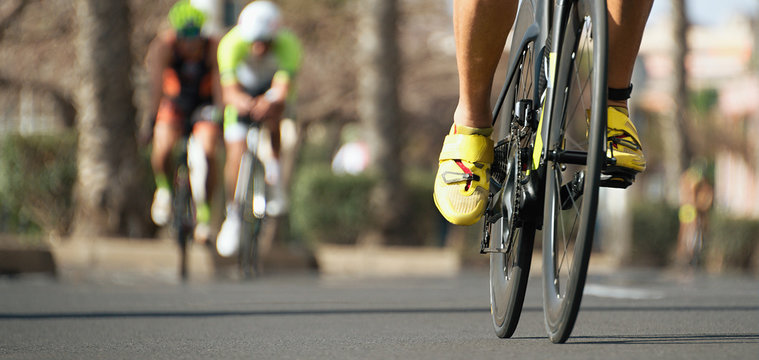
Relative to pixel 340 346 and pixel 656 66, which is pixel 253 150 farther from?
pixel 656 66

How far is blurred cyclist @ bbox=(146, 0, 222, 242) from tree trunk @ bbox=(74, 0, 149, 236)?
3.37m

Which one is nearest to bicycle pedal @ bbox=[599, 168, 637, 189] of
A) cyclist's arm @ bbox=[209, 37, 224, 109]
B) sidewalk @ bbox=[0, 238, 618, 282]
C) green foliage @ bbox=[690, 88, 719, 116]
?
cyclist's arm @ bbox=[209, 37, 224, 109]

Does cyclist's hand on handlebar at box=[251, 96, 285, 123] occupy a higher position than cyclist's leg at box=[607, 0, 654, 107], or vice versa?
cyclist's hand on handlebar at box=[251, 96, 285, 123]

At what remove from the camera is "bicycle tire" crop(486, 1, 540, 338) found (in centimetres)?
388

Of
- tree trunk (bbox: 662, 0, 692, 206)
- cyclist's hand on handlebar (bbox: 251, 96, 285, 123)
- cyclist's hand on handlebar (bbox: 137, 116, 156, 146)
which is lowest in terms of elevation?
cyclist's hand on handlebar (bbox: 137, 116, 156, 146)

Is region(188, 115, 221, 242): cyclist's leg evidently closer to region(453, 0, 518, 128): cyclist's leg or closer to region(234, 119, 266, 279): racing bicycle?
region(234, 119, 266, 279): racing bicycle

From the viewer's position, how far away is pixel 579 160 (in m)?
3.54

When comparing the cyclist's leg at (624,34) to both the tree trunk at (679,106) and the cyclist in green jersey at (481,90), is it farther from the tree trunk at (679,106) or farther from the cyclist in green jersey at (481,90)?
the tree trunk at (679,106)

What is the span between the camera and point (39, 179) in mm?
13609

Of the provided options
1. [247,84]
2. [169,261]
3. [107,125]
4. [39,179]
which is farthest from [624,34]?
[39,179]

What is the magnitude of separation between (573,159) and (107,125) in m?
10.6

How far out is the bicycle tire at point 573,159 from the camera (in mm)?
3256

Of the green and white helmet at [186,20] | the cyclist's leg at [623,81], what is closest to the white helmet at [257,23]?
the green and white helmet at [186,20]

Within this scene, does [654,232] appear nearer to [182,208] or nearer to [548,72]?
[182,208]
